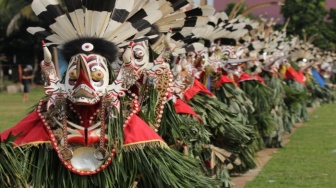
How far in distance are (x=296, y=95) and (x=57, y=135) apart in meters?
9.42

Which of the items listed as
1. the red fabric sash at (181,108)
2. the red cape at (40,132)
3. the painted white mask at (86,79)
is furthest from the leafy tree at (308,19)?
the painted white mask at (86,79)

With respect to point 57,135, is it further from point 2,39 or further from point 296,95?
point 2,39

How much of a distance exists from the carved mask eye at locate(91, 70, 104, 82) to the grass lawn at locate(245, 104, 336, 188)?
154 inches

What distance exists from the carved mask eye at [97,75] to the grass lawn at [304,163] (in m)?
3.92

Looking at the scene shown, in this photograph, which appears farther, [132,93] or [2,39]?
[2,39]

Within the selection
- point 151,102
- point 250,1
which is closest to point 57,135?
point 151,102

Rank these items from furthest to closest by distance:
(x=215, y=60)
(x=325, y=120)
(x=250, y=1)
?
1. (x=250, y=1)
2. (x=325, y=120)
3. (x=215, y=60)

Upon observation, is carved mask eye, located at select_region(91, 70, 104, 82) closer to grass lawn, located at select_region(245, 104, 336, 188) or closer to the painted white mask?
the painted white mask

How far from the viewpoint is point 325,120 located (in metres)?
17.8

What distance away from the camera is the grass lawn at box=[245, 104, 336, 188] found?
29.5 ft

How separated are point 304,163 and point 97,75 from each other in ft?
19.2

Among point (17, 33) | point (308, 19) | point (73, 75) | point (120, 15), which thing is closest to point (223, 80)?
point (120, 15)

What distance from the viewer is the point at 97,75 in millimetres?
5234

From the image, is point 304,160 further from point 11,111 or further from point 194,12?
point 11,111
